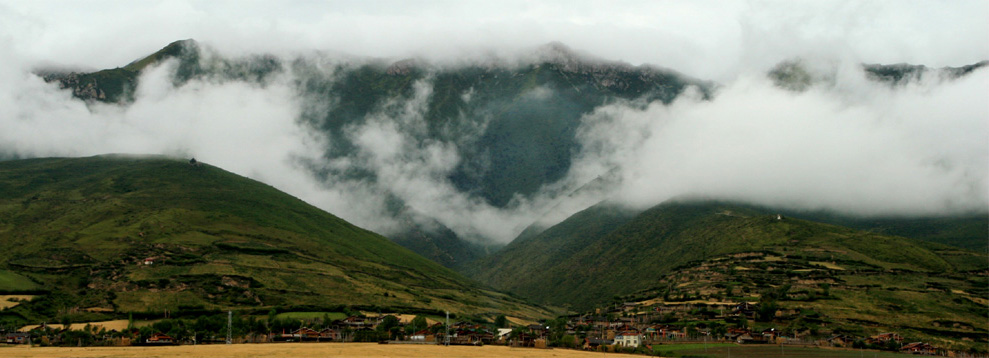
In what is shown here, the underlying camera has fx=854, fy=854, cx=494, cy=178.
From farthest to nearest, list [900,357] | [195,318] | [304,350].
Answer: [195,318] < [900,357] < [304,350]

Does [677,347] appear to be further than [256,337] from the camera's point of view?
No

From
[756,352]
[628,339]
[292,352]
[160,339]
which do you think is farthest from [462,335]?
[160,339]

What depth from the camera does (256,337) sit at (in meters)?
159

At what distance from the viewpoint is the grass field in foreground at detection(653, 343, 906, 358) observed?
132 m

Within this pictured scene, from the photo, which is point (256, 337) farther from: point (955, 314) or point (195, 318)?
point (955, 314)

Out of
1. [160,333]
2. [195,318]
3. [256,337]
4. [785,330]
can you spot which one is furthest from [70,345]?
[785,330]

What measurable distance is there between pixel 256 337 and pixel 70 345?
31070mm

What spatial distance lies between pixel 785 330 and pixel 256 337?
327 ft

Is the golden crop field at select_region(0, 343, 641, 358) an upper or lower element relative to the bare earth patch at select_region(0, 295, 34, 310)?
lower

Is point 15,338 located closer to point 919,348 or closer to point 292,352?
point 292,352

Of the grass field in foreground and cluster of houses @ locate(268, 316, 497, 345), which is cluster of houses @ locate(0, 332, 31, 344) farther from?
the grass field in foreground

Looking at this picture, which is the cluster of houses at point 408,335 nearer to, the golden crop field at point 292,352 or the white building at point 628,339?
the white building at point 628,339

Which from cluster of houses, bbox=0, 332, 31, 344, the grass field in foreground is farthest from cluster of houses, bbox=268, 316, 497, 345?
cluster of houses, bbox=0, 332, 31, 344

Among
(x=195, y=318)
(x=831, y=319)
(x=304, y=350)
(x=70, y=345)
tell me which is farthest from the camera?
(x=195, y=318)
